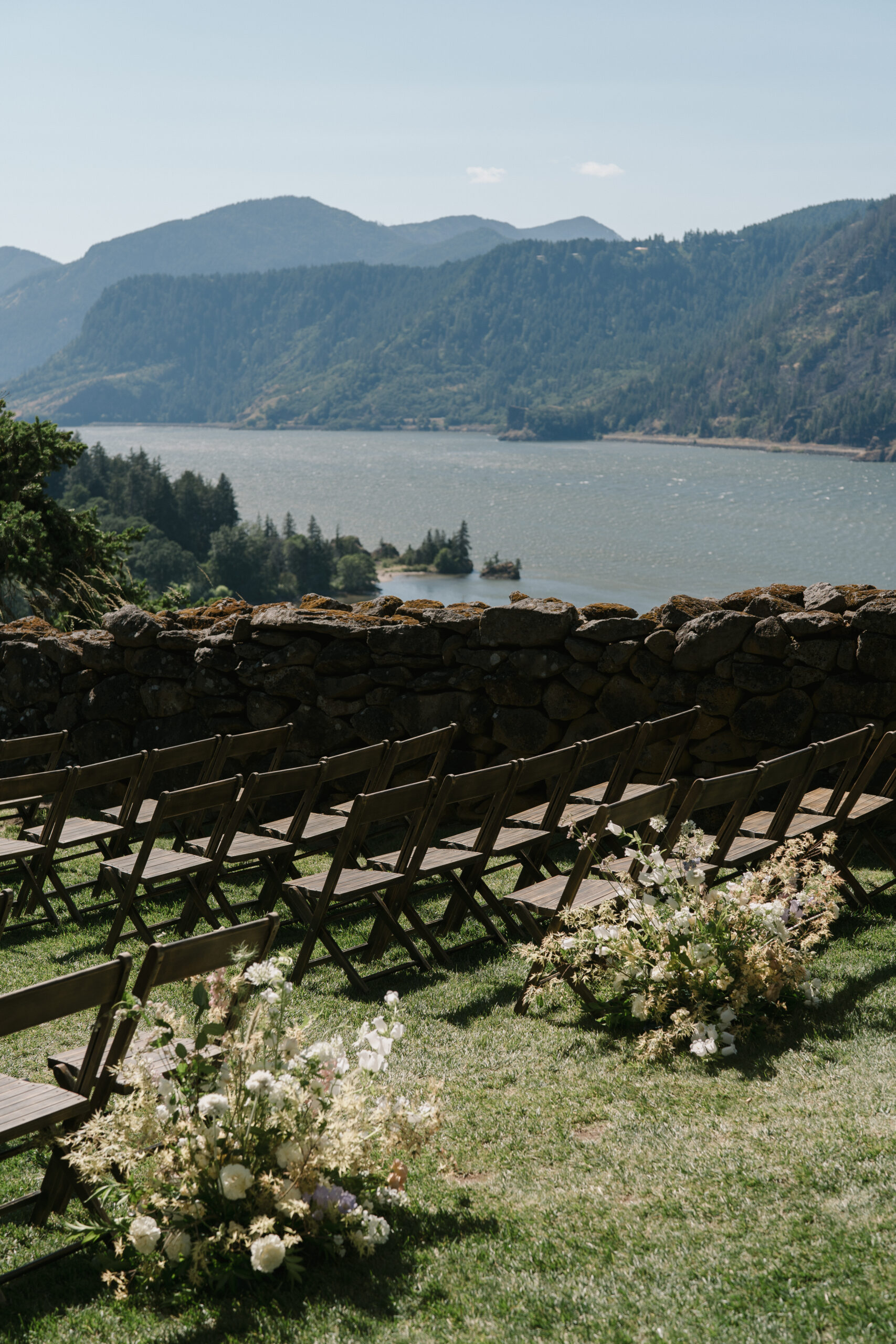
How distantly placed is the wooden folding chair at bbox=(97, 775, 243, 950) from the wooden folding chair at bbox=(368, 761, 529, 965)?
2.32ft

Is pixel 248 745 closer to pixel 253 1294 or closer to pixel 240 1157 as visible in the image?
pixel 240 1157

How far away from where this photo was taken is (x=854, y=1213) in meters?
2.54

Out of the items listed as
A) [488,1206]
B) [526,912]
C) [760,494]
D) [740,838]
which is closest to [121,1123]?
[488,1206]

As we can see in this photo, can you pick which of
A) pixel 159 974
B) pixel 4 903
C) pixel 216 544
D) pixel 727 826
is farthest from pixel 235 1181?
pixel 216 544

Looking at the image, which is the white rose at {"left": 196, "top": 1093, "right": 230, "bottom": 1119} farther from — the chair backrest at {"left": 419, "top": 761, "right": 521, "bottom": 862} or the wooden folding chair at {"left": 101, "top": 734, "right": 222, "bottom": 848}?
the wooden folding chair at {"left": 101, "top": 734, "right": 222, "bottom": 848}

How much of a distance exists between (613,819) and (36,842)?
2.85 m

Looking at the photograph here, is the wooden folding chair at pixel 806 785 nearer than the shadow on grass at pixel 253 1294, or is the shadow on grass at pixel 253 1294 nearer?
the shadow on grass at pixel 253 1294

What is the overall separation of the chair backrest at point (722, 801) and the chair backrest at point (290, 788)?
5.30 ft

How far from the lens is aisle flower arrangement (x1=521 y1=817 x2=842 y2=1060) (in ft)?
11.9

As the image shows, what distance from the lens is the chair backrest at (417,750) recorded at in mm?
5332

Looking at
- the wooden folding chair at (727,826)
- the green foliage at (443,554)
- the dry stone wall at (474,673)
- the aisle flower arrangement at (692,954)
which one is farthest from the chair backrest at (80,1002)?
the green foliage at (443,554)

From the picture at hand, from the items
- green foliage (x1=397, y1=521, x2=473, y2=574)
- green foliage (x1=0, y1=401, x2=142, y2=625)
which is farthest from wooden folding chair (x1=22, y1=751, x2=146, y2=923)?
green foliage (x1=397, y1=521, x2=473, y2=574)

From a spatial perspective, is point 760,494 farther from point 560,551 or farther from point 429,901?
point 429,901

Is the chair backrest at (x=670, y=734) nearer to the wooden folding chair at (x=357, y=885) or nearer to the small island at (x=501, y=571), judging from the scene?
the wooden folding chair at (x=357, y=885)
